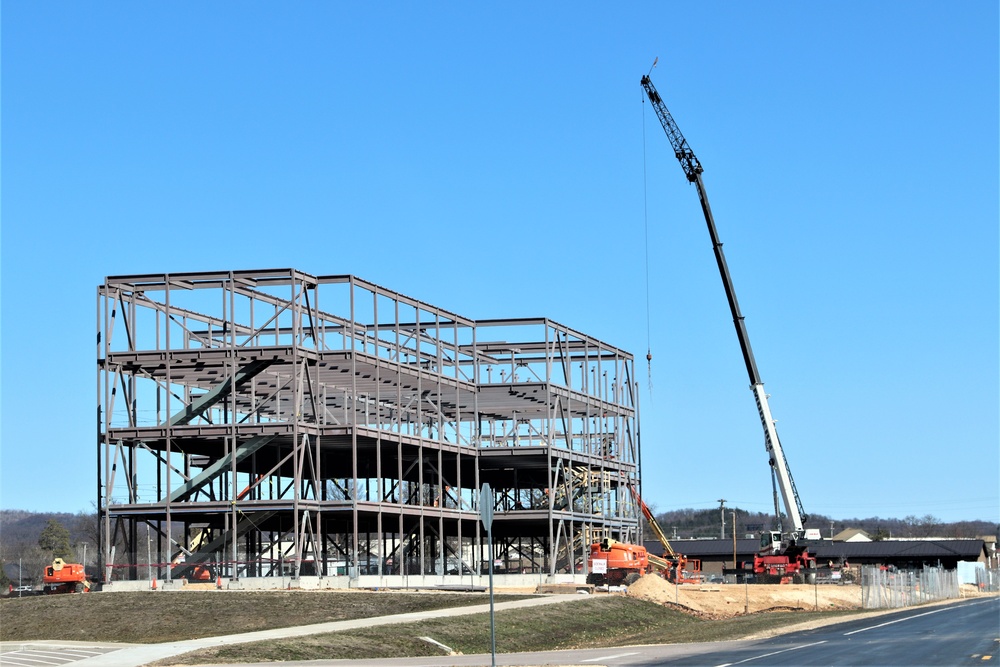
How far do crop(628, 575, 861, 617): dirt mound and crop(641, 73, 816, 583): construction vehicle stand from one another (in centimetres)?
600

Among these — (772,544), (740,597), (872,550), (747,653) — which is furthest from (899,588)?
(872,550)

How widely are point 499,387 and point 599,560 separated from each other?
13.6 m

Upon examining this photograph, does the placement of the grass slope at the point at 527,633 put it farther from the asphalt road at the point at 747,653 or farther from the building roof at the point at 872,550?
the building roof at the point at 872,550

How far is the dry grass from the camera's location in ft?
143

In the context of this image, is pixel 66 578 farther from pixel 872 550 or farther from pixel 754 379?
pixel 872 550

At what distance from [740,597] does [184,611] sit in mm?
30860

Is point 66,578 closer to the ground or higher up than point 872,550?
higher up

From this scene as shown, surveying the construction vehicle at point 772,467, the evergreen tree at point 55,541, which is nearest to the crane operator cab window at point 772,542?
the construction vehicle at point 772,467

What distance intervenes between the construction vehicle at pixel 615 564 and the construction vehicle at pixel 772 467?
10.5 meters

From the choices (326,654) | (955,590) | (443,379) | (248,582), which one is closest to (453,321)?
(443,379)

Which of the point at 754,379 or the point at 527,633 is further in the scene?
the point at 754,379

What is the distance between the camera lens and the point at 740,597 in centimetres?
6781

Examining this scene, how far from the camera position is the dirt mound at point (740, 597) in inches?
2386

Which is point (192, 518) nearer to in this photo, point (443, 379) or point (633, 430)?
point (443, 379)
